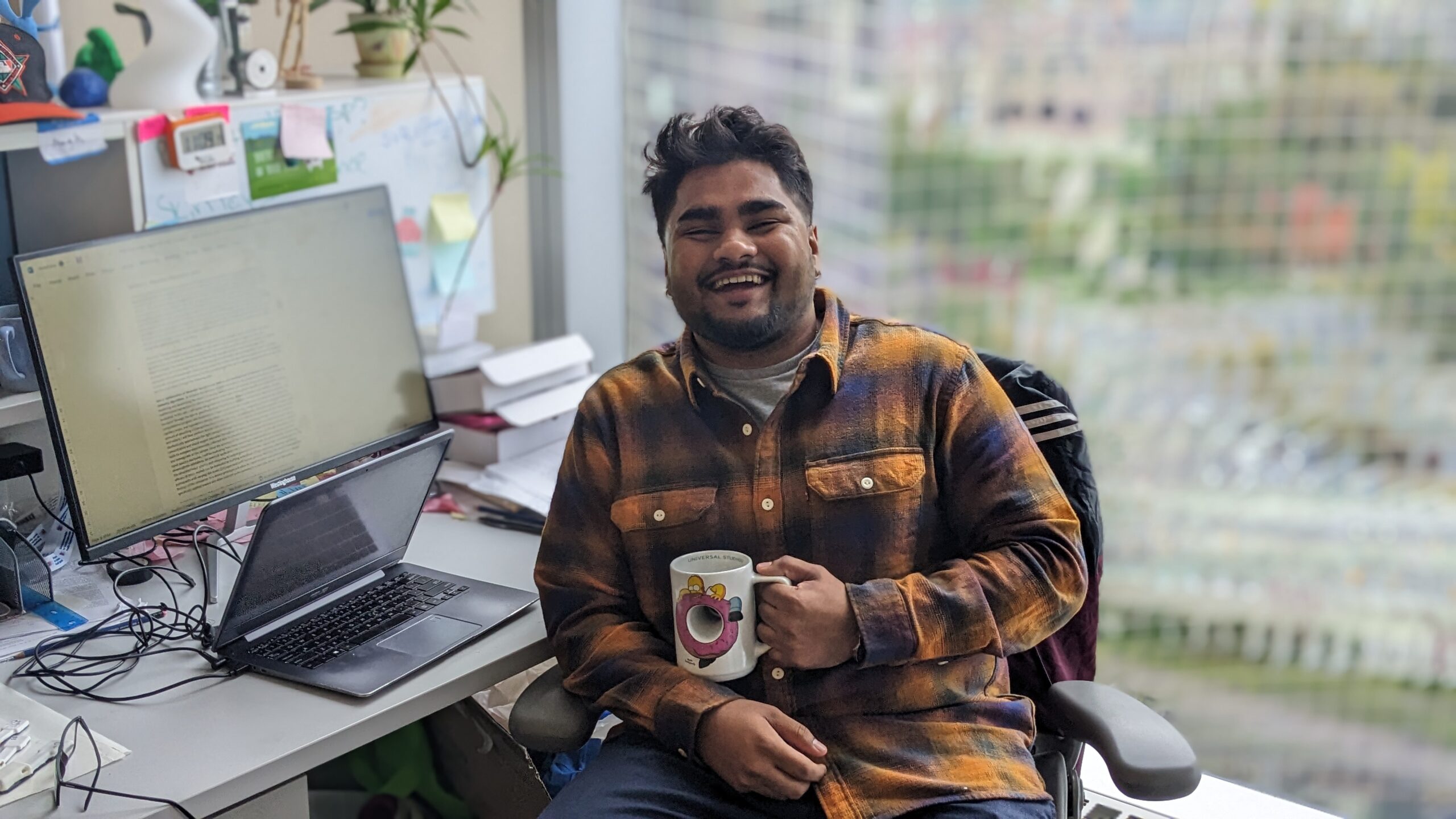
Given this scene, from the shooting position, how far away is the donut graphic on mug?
1210 millimetres

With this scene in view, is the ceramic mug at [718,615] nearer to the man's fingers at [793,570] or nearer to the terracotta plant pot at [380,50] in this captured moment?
the man's fingers at [793,570]

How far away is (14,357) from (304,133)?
23.1 inches

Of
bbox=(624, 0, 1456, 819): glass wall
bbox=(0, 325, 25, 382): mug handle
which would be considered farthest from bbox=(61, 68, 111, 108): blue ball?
bbox=(624, 0, 1456, 819): glass wall

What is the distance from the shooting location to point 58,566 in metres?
1.52

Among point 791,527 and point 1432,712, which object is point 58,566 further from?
point 1432,712

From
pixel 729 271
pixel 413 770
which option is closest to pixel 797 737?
pixel 729 271

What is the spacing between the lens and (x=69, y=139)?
1547mm

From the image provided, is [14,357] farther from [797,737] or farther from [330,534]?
[797,737]

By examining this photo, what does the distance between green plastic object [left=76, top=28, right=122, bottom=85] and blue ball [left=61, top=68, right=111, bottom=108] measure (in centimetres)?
3

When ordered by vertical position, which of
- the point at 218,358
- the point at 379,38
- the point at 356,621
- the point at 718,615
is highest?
the point at 379,38

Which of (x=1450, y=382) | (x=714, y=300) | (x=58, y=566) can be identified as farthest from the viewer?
(x=1450, y=382)

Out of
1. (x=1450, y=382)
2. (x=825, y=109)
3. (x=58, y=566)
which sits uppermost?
(x=825, y=109)

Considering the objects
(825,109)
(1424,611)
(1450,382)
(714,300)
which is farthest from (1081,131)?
(714,300)

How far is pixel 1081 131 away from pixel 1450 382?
6.42ft
